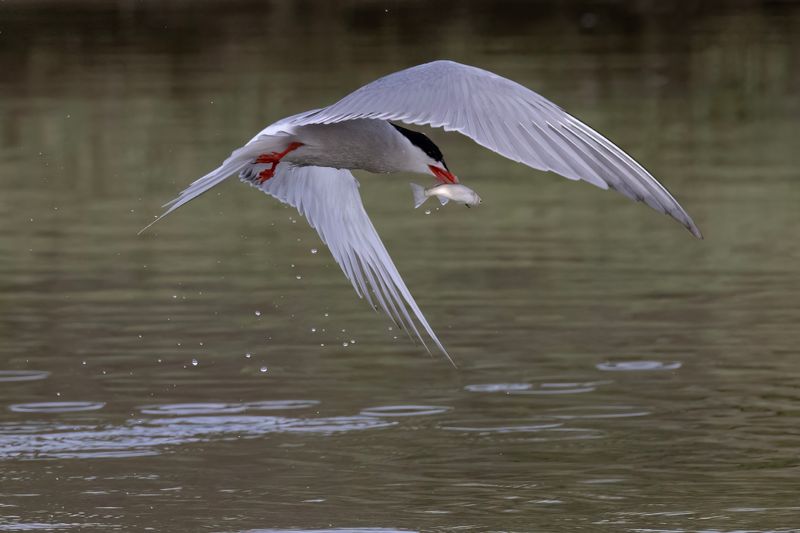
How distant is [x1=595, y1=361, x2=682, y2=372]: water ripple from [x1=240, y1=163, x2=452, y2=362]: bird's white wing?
5.75 feet

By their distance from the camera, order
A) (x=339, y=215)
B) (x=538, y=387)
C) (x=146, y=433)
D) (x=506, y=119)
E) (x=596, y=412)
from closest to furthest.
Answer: (x=506, y=119)
(x=339, y=215)
(x=146, y=433)
(x=596, y=412)
(x=538, y=387)

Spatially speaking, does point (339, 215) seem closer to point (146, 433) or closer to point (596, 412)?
point (146, 433)

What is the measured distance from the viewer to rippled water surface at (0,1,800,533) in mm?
6844

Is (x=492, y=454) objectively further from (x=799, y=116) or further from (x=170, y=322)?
(x=799, y=116)

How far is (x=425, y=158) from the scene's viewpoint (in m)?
6.38

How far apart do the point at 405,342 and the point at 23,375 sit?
1886 millimetres

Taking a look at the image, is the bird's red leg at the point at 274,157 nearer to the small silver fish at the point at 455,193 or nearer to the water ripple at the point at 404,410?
the small silver fish at the point at 455,193

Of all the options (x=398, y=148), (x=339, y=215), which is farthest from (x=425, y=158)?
(x=339, y=215)

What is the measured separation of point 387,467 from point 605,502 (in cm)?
91

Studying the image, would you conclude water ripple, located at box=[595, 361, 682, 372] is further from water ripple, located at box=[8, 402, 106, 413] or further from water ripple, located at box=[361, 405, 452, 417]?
water ripple, located at box=[8, 402, 106, 413]

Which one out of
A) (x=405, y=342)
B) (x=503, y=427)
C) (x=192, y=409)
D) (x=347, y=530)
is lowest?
(x=347, y=530)

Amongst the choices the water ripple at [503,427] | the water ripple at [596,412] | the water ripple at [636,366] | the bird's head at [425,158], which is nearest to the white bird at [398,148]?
the bird's head at [425,158]

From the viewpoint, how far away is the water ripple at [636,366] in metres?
8.84

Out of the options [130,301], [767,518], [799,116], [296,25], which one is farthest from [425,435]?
[296,25]
